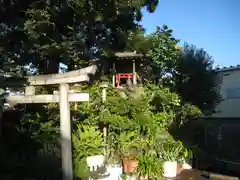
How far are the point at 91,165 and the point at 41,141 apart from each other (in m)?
1.09

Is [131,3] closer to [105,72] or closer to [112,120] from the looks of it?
[105,72]

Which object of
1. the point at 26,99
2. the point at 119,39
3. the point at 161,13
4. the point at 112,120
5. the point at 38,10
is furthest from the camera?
the point at 161,13

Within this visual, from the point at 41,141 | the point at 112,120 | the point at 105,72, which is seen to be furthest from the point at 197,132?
the point at 41,141

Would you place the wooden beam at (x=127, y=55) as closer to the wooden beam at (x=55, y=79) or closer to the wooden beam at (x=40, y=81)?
the wooden beam at (x=55, y=79)

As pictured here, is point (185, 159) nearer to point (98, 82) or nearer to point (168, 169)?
point (168, 169)

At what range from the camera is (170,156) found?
7023 mm

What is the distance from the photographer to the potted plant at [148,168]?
21.1ft

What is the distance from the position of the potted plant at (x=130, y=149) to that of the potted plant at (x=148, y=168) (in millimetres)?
136

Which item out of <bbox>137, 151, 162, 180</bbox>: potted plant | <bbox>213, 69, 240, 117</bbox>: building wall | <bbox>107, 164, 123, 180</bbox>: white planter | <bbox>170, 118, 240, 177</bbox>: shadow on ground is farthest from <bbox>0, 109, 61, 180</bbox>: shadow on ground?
<bbox>213, 69, 240, 117</bbox>: building wall

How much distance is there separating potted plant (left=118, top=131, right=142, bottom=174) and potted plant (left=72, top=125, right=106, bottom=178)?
50 cm

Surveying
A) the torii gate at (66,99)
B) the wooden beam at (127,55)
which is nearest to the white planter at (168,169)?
the torii gate at (66,99)

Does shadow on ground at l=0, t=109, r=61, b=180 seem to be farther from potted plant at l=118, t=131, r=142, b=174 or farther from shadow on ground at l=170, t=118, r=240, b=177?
shadow on ground at l=170, t=118, r=240, b=177

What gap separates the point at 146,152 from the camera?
22.3 feet

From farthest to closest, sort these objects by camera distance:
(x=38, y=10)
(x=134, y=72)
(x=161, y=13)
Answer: (x=161, y=13) < (x=134, y=72) < (x=38, y=10)
